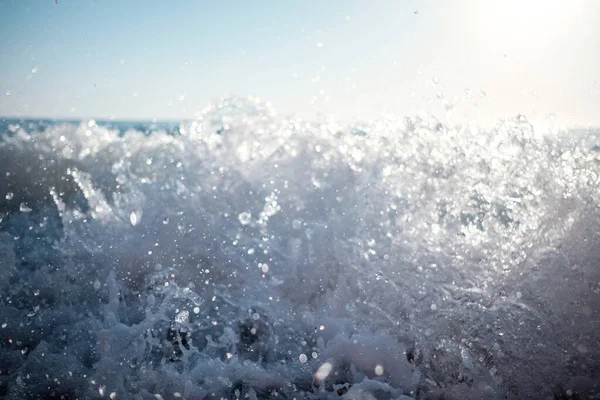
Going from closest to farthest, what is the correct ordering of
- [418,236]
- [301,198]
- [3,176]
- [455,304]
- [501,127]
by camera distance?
[455,304] → [418,236] → [301,198] → [501,127] → [3,176]

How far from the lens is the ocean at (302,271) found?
7.52 feet

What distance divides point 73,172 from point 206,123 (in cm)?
137

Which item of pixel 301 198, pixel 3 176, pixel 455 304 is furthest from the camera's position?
pixel 3 176

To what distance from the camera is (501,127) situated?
3564 mm

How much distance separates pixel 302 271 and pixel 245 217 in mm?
523

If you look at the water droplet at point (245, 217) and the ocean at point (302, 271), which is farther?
the water droplet at point (245, 217)

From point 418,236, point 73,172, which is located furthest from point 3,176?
point 418,236

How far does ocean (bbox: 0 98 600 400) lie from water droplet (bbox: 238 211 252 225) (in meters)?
0.02

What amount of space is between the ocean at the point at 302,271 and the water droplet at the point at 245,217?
2cm

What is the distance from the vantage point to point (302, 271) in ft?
8.44

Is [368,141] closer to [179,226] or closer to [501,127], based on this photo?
[501,127]

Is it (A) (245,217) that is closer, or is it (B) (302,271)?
(B) (302,271)

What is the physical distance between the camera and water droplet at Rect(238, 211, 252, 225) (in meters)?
2.73

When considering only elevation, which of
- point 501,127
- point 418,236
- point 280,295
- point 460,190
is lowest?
point 280,295
